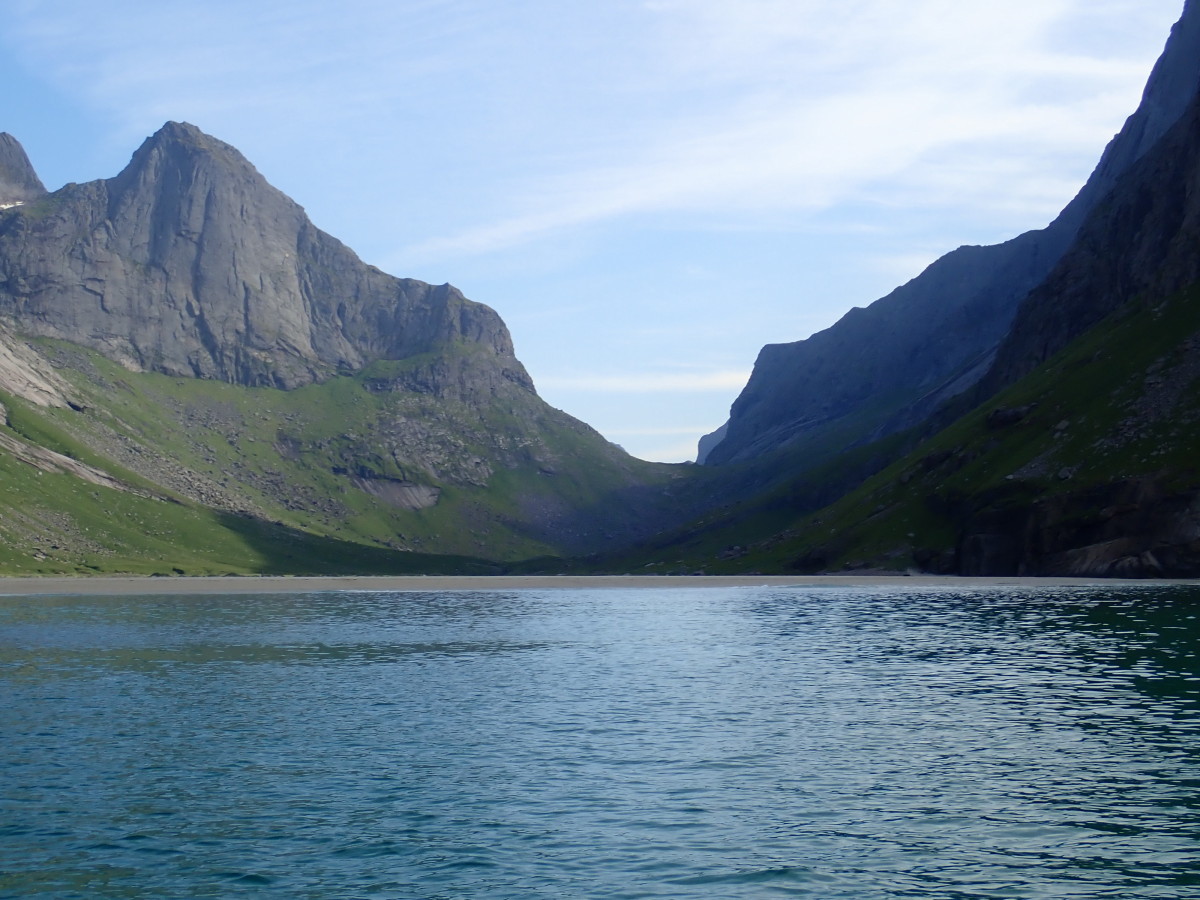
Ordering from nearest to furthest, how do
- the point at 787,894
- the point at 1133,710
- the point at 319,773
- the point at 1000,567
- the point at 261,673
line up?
1. the point at 787,894
2. the point at 319,773
3. the point at 1133,710
4. the point at 261,673
5. the point at 1000,567

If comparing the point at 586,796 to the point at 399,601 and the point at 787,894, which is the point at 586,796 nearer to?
the point at 787,894

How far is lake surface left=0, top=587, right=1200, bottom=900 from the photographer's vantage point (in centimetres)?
3284

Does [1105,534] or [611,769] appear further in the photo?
[1105,534]

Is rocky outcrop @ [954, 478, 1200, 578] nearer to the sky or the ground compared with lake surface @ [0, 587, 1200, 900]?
nearer to the sky

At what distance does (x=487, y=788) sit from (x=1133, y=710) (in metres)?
38.0

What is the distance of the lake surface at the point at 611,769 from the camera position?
108ft

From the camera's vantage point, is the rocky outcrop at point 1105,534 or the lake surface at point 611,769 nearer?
the lake surface at point 611,769

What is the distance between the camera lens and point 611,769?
153ft

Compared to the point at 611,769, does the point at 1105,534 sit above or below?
above

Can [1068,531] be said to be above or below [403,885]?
above

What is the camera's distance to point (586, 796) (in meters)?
42.3

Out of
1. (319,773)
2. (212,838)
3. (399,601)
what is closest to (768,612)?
(399,601)

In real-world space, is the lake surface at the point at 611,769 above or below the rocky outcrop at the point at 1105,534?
below

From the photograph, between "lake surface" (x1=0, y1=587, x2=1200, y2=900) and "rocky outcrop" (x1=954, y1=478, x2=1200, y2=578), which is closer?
"lake surface" (x1=0, y1=587, x2=1200, y2=900)
